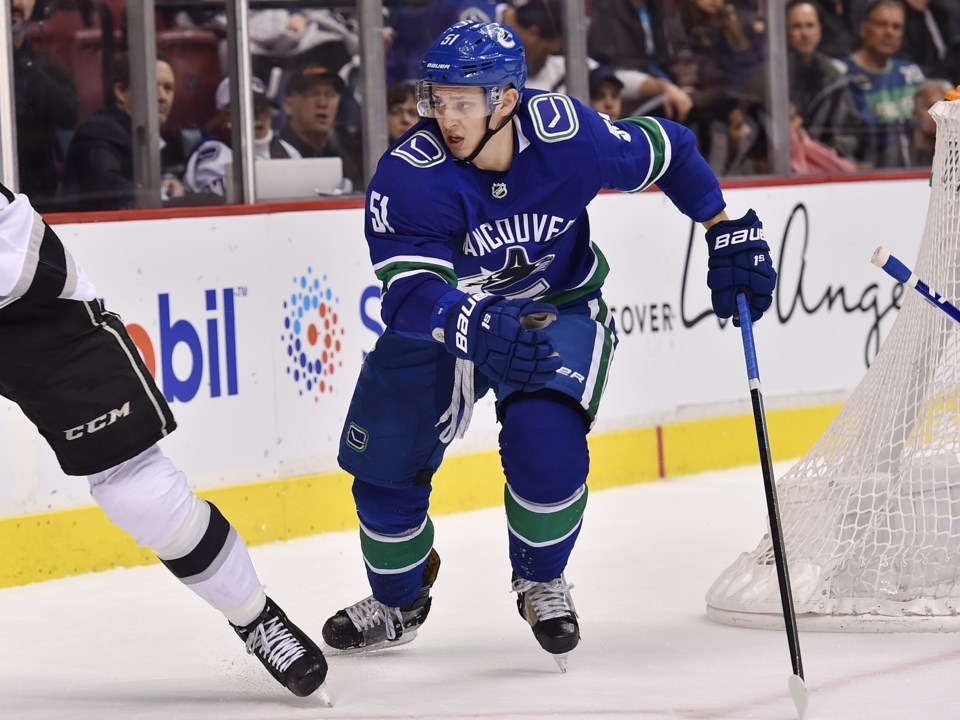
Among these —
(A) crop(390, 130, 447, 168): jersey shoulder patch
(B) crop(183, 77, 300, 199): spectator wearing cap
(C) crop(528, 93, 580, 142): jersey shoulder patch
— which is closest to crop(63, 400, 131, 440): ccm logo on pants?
(A) crop(390, 130, 447, 168): jersey shoulder patch

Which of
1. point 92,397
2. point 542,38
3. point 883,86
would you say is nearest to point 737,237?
point 92,397

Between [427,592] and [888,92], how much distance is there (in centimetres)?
396

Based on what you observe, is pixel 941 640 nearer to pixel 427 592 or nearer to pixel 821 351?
pixel 427 592

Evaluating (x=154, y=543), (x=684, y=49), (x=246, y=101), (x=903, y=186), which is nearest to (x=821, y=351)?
(x=903, y=186)

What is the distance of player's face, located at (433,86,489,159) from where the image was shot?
296cm

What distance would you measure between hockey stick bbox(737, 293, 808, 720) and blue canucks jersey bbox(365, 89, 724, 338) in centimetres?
29

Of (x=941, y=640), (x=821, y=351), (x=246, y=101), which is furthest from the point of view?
(x=821, y=351)

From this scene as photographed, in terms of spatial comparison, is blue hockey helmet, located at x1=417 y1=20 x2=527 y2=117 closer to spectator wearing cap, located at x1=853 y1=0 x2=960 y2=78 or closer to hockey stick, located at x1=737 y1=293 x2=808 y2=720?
hockey stick, located at x1=737 y1=293 x2=808 y2=720

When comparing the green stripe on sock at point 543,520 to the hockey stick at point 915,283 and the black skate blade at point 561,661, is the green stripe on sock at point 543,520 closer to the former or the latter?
the black skate blade at point 561,661

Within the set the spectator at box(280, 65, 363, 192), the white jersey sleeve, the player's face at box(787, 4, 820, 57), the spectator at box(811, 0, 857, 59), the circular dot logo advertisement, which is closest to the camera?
the white jersey sleeve

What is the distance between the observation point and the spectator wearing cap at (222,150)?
4840 mm

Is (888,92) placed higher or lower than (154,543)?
higher

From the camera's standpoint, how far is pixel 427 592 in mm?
3396

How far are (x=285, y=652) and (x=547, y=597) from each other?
21.4 inches
